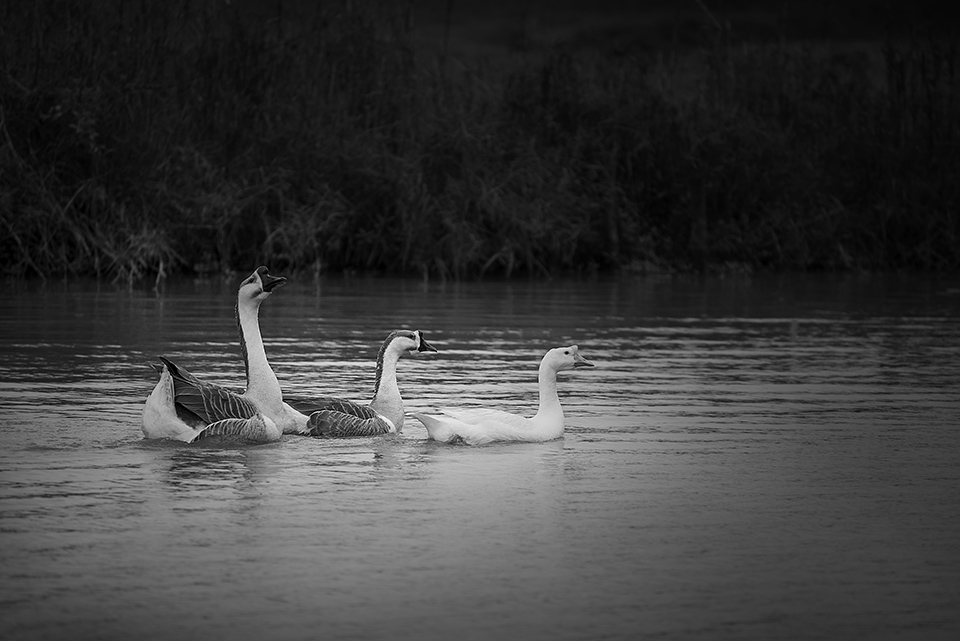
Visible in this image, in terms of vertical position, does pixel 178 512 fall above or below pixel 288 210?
below

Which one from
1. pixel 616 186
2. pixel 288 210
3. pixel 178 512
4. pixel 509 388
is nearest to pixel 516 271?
pixel 616 186

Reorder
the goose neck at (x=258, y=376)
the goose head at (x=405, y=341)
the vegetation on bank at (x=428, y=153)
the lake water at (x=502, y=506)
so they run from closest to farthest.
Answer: the lake water at (x=502, y=506) → the goose neck at (x=258, y=376) → the goose head at (x=405, y=341) → the vegetation on bank at (x=428, y=153)

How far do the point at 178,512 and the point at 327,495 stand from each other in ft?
2.77

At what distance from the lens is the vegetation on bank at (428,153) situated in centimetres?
2778

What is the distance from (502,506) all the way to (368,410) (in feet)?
8.56

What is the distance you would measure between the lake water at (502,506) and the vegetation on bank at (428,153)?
12.1m

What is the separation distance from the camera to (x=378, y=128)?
32.3 meters

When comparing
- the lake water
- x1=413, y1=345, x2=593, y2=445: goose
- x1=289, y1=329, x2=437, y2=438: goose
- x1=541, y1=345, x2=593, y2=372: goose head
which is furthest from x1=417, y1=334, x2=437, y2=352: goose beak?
x1=413, y1=345, x2=593, y2=445: goose

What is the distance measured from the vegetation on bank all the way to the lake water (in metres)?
12.1

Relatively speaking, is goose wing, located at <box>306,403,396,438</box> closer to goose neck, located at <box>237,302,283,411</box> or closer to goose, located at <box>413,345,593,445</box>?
goose neck, located at <box>237,302,283,411</box>

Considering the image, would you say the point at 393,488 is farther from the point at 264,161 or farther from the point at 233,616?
the point at 264,161

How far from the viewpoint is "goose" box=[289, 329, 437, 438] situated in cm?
1012

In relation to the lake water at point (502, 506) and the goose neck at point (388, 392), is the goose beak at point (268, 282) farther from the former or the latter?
the lake water at point (502, 506)

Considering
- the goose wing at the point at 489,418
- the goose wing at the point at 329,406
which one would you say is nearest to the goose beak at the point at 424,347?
the goose wing at the point at 329,406
